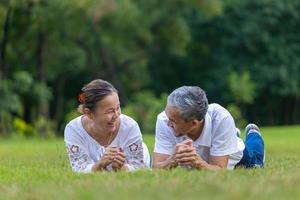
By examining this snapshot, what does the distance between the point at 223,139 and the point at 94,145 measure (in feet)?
4.53

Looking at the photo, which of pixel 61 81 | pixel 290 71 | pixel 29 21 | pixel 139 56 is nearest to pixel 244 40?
pixel 290 71

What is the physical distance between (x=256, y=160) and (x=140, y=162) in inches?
60.8

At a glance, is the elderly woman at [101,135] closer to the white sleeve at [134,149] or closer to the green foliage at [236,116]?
the white sleeve at [134,149]

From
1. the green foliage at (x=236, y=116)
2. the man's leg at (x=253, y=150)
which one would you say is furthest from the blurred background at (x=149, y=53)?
the man's leg at (x=253, y=150)

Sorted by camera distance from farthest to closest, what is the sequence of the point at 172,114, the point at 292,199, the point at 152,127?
the point at 152,127, the point at 172,114, the point at 292,199

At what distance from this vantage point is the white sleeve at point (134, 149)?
28.1 feet

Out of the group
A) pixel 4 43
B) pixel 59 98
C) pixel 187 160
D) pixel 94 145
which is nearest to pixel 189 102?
pixel 187 160

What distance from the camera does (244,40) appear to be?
162 ft

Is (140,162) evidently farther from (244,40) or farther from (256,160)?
(244,40)

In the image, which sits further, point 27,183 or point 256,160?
point 256,160

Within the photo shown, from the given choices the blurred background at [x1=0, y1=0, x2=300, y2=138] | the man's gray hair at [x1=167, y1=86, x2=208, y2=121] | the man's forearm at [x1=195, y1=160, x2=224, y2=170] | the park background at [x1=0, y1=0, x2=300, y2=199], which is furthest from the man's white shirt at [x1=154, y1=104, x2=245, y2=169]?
the blurred background at [x1=0, y1=0, x2=300, y2=138]

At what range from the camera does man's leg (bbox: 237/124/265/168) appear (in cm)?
920

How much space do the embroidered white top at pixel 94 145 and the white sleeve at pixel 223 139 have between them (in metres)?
0.84

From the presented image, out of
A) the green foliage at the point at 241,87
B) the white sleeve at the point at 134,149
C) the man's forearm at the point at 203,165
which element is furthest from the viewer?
the green foliage at the point at 241,87
